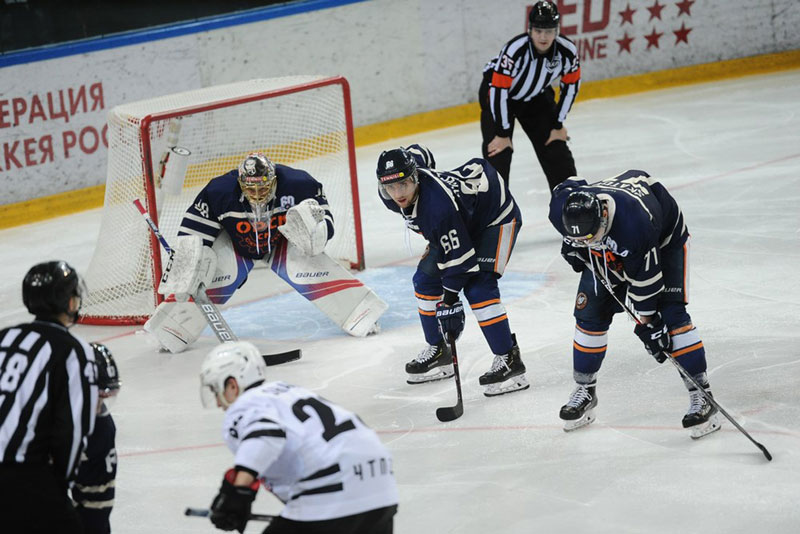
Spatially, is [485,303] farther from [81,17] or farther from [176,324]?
[81,17]

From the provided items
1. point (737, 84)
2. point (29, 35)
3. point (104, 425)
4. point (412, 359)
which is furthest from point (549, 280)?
point (737, 84)

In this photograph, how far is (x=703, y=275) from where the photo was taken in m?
6.06

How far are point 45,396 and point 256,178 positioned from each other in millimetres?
2734

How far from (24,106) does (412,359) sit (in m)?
4.29

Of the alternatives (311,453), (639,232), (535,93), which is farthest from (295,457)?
(535,93)

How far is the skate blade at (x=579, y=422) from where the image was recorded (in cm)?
431

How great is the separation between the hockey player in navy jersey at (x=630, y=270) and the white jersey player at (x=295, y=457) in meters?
1.43

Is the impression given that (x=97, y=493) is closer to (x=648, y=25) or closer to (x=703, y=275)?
(x=703, y=275)

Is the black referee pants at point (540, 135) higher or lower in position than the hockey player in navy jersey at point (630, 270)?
lower

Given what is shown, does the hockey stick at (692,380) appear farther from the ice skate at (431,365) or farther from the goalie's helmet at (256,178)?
the goalie's helmet at (256,178)

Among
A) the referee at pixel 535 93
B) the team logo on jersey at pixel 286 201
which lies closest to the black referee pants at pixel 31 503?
the team logo on jersey at pixel 286 201

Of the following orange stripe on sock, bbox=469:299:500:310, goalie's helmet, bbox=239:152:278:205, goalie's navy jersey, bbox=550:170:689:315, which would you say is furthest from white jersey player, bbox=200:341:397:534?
goalie's helmet, bbox=239:152:278:205

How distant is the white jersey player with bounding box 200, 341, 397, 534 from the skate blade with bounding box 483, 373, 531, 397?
210cm

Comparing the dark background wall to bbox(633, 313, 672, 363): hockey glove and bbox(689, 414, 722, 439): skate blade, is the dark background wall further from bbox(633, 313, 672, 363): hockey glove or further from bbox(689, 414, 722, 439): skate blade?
bbox(689, 414, 722, 439): skate blade
